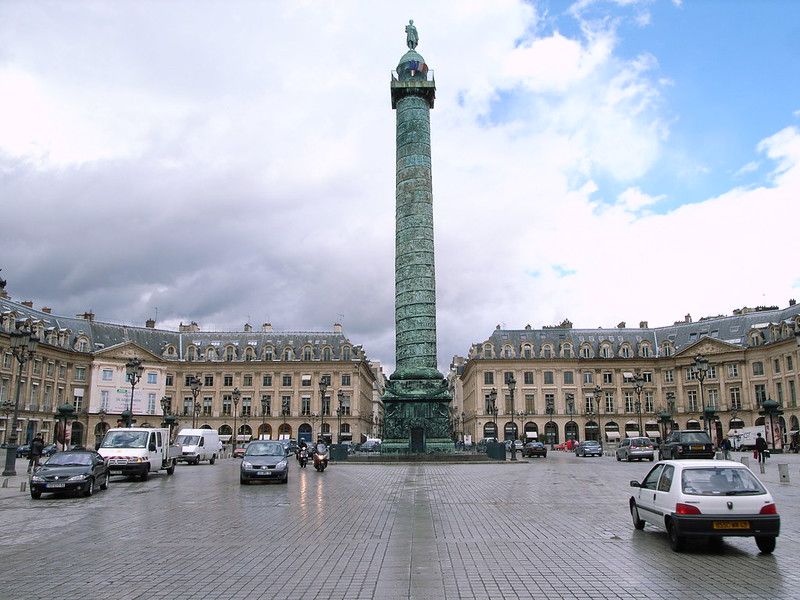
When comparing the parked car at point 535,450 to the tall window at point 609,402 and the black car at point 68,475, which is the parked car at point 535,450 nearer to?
the black car at point 68,475

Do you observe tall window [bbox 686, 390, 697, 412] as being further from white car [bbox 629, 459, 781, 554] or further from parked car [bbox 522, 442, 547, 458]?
white car [bbox 629, 459, 781, 554]

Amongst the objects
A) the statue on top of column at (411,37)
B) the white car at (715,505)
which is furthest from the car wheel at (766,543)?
the statue on top of column at (411,37)

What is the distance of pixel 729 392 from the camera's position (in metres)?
67.4

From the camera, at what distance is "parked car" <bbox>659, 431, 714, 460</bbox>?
2572 centimetres

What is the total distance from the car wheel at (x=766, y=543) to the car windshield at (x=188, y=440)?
31.0 metres

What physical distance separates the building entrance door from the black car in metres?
22.1

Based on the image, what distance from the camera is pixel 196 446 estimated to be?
3559 cm

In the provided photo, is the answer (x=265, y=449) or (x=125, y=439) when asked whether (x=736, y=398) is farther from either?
(x=125, y=439)

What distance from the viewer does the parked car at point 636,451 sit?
3525 centimetres

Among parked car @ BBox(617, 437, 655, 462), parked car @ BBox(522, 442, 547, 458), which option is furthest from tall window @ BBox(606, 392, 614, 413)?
parked car @ BBox(617, 437, 655, 462)

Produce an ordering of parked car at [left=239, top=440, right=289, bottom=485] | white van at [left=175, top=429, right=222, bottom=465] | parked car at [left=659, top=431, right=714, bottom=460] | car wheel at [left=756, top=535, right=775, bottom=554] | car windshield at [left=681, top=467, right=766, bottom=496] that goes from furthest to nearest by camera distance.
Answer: white van at [left=175, top=429, right=222, bottom=465] < parked car at [left=659, top=431, right=714, bottom=460] < parked car at [left=239, top=440, right=289, bottom=485] < car windshield at [left=681, top=467, right=766, bottom=496] < car wheel at [left=756, top=535, right=775, bottom=554]

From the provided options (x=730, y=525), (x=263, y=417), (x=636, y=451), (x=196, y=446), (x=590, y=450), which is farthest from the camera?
(x=263, y=417)

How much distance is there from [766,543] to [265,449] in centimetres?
1554

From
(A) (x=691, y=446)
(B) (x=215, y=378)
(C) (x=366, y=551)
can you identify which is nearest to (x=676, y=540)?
(C) (x=366, y=551)
